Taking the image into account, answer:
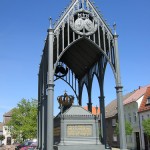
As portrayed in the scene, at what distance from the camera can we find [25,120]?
4747cm

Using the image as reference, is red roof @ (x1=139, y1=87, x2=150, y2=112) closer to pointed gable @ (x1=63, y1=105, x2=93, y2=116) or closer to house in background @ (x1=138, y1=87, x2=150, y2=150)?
house in background @ (x1=138, y1=87, x2=150, y2=150)

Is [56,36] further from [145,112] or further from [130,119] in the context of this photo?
[130,119]

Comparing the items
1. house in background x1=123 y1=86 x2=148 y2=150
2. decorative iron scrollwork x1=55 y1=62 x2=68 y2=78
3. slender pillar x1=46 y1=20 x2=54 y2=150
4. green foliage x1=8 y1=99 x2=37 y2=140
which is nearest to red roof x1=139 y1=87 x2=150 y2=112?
house in background x1=123 y1=86 x2=148 y2=150

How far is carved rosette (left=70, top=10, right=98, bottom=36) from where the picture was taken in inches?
539

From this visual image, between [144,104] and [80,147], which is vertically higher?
[144,104]

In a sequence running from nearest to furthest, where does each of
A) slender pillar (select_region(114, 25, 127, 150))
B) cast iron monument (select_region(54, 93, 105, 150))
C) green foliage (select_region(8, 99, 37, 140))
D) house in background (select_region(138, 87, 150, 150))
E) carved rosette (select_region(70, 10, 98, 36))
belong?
slender pillar (select_region(114, 25, 127, 150)) < cast iron monument (select_region(54, 93, 105, 150)) < carved rosette (select_region(70, 10, 98, 36)) < house in background (select_region(138, 87, 150, 150)) < green foliage (select_region(8, 99, 37, 140))

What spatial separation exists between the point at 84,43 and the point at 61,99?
143 inches

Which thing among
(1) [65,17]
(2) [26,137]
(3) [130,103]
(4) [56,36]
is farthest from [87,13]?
(2) [26,137]

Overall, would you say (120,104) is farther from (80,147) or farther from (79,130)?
(80,147)

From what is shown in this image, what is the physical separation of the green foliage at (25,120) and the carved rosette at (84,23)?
3537cm

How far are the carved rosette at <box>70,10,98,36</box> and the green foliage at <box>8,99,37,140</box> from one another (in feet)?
116

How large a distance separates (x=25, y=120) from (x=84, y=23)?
36.7m

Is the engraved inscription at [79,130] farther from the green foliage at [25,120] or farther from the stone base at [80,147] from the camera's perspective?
the green foliage at [25,120]

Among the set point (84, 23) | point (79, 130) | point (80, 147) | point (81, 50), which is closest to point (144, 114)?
point (81, 50)
